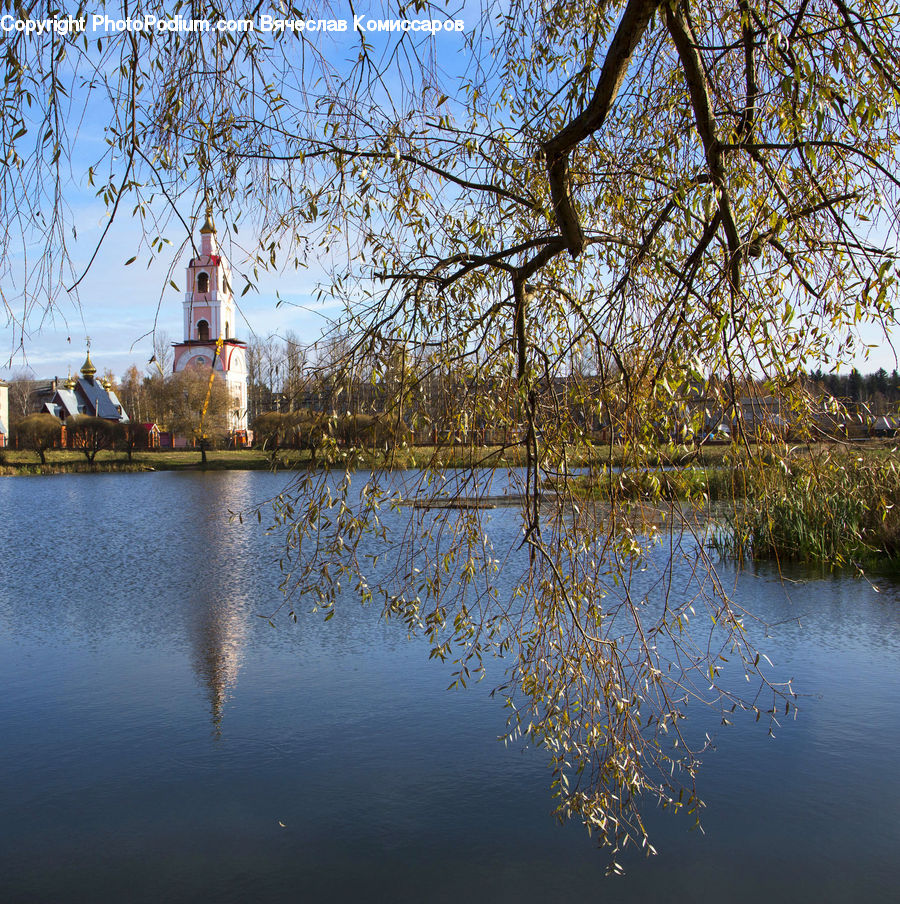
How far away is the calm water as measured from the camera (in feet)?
15.9

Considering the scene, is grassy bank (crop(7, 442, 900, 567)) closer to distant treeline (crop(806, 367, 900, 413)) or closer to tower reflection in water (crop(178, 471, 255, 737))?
distant treeline (crop(806, 367, 900, 413))

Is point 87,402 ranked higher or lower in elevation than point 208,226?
higher

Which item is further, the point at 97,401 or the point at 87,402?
the point at 87,402

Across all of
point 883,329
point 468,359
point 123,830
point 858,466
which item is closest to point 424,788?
point 123,830

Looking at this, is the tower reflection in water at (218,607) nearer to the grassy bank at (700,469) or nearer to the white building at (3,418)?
the grassy bank at (700,469)

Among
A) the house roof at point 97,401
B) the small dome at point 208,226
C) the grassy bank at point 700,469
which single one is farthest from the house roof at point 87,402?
the small dome at point 208,226

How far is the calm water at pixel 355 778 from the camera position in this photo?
190 inches

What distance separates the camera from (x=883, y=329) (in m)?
3.27

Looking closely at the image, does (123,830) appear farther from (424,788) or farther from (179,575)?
(179,575)

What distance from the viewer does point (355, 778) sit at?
596 cm

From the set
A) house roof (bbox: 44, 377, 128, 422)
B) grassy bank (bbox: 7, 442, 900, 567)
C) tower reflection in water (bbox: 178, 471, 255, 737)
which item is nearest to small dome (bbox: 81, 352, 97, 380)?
house roof (bbox: 44, 377, 128, 422)

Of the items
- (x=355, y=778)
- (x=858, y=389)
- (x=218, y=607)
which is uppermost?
(x=858, y=389)

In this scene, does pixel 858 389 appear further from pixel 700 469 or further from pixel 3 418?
pixel 3 418

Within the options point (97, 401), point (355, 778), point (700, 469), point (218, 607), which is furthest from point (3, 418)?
point (700, 469)
